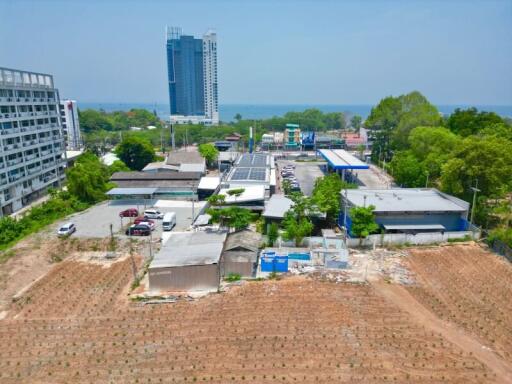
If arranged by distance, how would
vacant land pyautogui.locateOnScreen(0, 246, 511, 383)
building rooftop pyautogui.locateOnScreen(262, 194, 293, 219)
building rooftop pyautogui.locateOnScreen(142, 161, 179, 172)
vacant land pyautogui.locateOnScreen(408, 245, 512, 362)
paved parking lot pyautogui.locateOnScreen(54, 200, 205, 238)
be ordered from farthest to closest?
building rooftop pyautogui.locateOnScreen(142, 161, 179, 172)
paved parking lot pyautogui.locateOnScreen(54, 200, 205, 238)
building rooftop pyautogui.locateOnScreen(262, 194, 293, 219)
vacant land pyautogui.locateOnScreen(408, 245, 512, 362)
vacant land pyautogui.locateOnScreen(0, 246, 511, 383)

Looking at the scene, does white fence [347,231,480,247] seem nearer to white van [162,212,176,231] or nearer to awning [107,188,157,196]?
white van [162,212,176,231]

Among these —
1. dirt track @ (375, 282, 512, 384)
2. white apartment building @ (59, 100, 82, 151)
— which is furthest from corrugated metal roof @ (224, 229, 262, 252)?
white apartment building @ (59, 100, 82, 151)

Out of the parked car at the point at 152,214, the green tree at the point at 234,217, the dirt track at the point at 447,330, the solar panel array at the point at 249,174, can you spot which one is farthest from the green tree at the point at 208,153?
the dirt track at the point at 447,330

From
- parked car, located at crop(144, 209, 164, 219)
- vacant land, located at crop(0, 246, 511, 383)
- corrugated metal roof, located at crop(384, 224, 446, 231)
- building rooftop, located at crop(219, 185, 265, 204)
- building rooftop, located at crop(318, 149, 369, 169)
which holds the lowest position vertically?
vacant land, located at crop(0, 246, 511, 383)

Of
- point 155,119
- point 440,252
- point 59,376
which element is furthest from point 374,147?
point 155,119

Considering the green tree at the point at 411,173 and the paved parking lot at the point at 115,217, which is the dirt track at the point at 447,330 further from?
the green tree at the point at 411,173

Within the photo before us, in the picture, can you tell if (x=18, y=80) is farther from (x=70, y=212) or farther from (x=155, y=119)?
(x=155, y=119)

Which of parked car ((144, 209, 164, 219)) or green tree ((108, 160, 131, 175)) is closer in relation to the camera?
parked car ((144, 209, 164, 219))

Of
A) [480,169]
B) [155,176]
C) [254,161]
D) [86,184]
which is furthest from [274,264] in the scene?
[254,161]
